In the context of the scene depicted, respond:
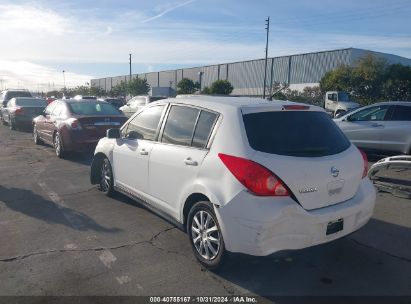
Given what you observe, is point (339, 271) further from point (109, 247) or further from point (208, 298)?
point (109, 247)

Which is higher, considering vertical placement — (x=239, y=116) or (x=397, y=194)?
(x=239, y=116)

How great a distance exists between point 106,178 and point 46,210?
1.02 meters

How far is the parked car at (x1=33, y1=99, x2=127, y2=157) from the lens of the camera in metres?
9.23

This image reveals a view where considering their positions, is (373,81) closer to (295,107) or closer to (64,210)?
(295,107)

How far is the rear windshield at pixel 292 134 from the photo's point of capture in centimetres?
351

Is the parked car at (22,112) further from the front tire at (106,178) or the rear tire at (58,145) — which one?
the front tire at (106,178)

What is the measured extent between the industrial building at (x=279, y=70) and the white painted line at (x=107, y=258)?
48.9 meters

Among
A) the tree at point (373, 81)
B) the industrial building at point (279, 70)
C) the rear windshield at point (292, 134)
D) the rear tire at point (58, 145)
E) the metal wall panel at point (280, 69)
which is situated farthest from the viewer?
the metal wall panel at point (280, 69)

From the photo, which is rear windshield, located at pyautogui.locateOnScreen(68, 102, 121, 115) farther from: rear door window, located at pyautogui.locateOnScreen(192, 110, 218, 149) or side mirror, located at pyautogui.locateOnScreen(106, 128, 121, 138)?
rear door window, located at pyautogui.locateOnScreen(192, 110, 218, 149)

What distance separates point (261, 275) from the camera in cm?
368

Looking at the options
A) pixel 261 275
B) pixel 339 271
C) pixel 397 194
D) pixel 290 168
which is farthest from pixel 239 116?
pixel 397 194

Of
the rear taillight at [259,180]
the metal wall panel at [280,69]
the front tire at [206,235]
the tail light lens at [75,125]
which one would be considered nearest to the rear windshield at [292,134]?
the rear taillight at [259,180]

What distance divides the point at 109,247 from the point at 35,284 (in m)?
0.95

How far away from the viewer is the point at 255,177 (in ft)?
10.8
